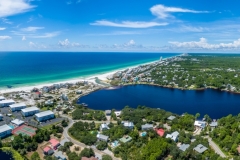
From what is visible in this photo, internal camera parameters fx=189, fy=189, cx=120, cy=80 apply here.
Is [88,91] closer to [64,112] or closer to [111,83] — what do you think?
[111,83]

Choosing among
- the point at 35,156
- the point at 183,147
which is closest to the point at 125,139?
the point at 183,147

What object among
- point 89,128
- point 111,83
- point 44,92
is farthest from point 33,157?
point 111,83

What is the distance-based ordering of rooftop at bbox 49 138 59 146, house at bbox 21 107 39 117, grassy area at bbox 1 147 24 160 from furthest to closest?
house at bbox 21 107 39 117
rooftop at bbox 49 138 59 146
grassy area at bbox 1 147 24 160

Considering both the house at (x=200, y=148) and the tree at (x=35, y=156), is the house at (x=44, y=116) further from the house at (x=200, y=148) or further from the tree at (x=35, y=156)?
the house at (x=200, y=148)

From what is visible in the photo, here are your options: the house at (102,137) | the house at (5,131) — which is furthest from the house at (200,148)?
the house at (5,131)

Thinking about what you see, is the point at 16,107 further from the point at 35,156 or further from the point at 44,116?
the point at 35,156

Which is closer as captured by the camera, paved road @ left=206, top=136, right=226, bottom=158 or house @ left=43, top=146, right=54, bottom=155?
house @ left=43, top=146, right=54, bottom=155

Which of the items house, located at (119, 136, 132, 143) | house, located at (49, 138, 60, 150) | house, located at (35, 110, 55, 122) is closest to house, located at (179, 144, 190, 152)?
house, located at (119, 136, 132, 143)

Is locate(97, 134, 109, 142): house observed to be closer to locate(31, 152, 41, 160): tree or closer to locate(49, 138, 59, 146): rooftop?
locate(49, 138, 59, 146): rooftop
